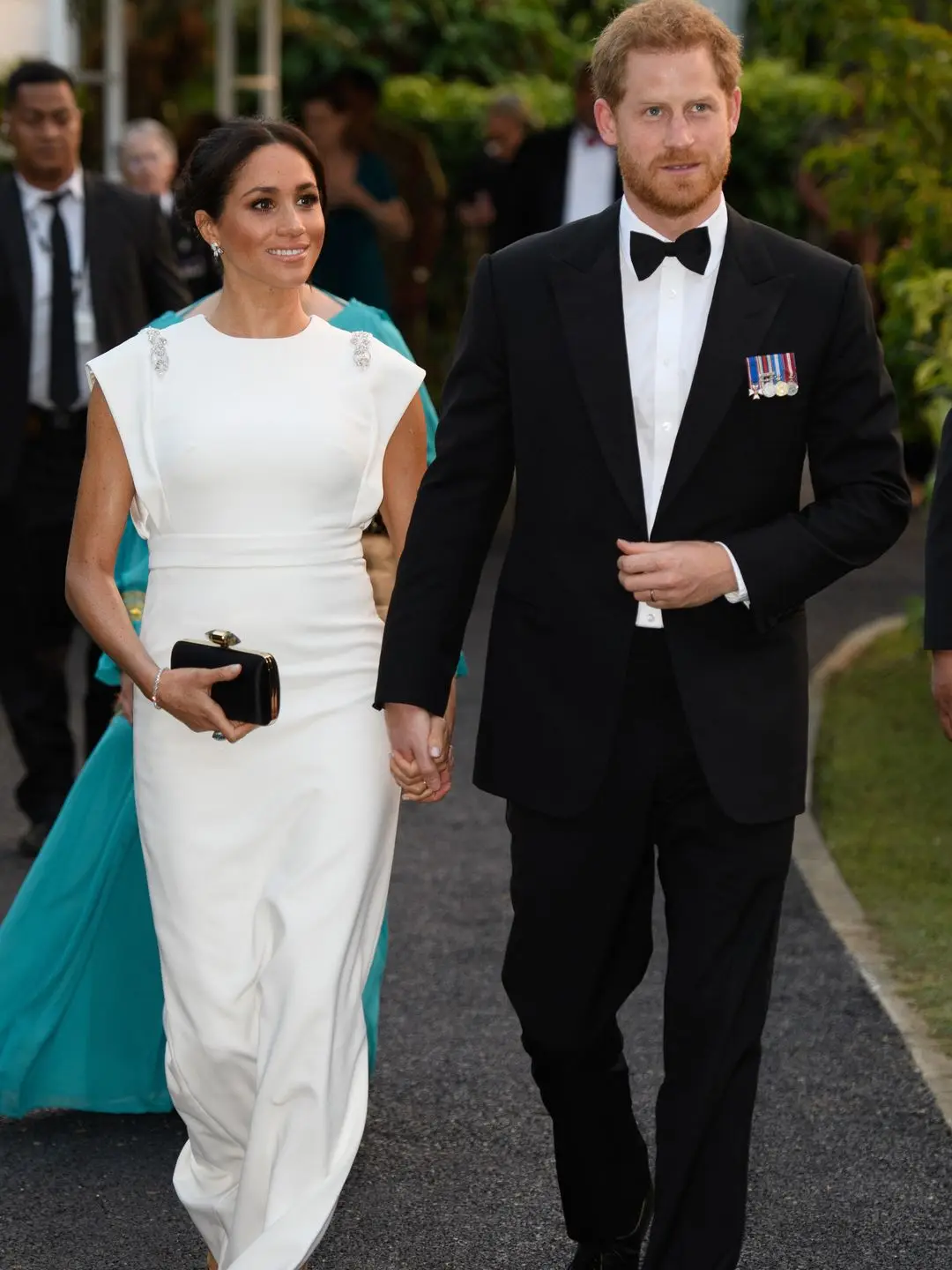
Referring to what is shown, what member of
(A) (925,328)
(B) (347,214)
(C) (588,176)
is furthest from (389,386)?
(C) (588,176)

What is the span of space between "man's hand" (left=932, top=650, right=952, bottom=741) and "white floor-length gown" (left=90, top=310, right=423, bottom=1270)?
1.06 meters

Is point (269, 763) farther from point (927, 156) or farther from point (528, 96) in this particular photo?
point (528, 96)

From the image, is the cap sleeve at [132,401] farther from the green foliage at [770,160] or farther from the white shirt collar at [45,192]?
the green foliage at [770,160]

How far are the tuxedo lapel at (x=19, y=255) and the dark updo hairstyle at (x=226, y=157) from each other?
311 centimetres

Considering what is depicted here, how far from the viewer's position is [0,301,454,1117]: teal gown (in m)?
5.24

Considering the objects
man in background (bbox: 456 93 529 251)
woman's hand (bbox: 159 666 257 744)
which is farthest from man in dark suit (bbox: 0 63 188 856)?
man in background (bbox: 456 93 529 251)

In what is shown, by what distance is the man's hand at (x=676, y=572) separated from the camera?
3824 mm

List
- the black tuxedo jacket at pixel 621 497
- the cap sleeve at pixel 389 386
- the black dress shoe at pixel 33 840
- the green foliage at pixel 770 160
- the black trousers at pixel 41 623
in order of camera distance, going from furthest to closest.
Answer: the green foliage at pixel 770 160 < the black trousers at pixel 41 623 < the black dress shoe at pixel 33 840 < the cap sleeve at pixel 389 386 < the black tuxedo jacket at pixel 621 497

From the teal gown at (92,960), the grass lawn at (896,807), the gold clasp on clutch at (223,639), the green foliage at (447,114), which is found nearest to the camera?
the gold clasp on clutch at (223,639)

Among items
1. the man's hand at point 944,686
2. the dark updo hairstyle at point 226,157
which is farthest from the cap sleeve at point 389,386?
the man's hand at point 944,686

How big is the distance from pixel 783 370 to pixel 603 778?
75 cm

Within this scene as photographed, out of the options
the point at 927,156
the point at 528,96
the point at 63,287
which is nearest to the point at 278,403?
the point at 63,287

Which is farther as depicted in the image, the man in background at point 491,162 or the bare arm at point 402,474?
the man in background at point 491,162

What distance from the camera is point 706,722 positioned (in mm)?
3941
